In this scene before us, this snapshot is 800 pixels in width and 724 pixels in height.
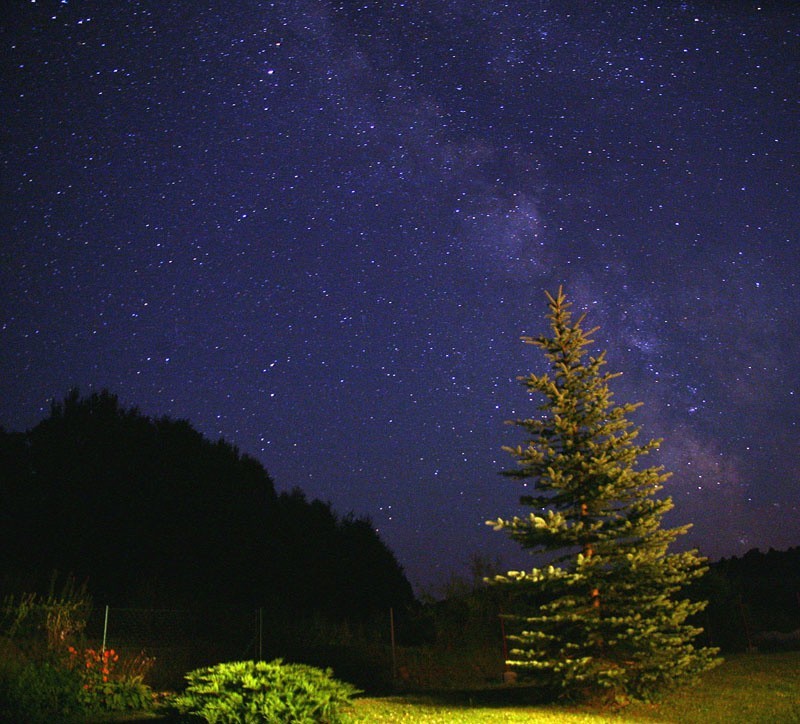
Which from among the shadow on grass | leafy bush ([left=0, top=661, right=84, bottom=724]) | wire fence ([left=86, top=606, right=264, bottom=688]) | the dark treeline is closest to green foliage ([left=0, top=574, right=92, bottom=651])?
wire fence ([left=86, top=606, right=264, bottom=688])

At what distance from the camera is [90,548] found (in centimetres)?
2788

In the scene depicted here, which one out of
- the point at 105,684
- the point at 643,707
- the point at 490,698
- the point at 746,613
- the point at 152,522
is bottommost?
the point at 490,698

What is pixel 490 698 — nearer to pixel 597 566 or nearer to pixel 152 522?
pixel 597 566

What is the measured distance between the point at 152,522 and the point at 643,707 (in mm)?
23705

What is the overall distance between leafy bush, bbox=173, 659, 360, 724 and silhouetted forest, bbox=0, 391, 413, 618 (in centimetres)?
1530

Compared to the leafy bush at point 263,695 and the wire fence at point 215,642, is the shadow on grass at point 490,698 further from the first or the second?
the wire fence at point 215,642

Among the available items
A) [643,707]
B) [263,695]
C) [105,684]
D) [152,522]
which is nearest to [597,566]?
[643,707]

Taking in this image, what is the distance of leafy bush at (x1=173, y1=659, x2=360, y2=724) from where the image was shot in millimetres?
8586

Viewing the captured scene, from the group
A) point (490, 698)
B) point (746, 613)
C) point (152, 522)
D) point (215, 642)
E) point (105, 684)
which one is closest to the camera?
point (490, 698)

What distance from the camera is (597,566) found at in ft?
36.9

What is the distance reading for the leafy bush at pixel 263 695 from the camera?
8.59 m

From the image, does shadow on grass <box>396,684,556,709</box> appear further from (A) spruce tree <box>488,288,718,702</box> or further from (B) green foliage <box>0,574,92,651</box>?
(B) green foliage <box>0,574,92,651</box>

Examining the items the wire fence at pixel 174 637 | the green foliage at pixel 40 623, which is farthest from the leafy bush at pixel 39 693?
the wire fence at pixel 174 637

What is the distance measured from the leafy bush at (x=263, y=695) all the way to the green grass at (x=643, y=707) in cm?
93
